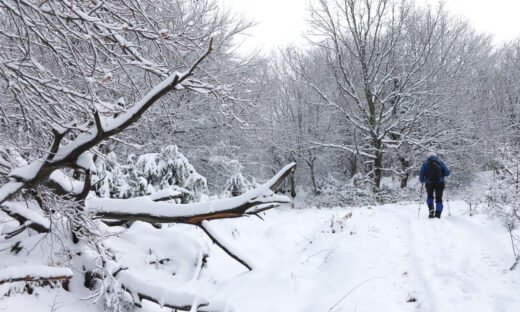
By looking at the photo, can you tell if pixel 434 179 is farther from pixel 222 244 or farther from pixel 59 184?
pixel 59 184

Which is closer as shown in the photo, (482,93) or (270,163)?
(482,93)

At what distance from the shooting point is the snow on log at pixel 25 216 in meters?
3.49

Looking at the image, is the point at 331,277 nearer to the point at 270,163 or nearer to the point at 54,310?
the point at 54,310

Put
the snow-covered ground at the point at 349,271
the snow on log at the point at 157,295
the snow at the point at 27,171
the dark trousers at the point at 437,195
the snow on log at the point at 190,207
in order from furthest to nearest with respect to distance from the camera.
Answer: the dark trousers at the point at 437,195
the snow-covered ground at the point at 349,271
the snow on log at the point at 157,295
the snow on log at the point at 190,207
the snow at the point at 27,171

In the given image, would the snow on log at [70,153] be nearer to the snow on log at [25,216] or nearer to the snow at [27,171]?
the snow at [27,171]

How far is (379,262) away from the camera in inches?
215

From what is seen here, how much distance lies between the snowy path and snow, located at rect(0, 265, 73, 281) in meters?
1.83

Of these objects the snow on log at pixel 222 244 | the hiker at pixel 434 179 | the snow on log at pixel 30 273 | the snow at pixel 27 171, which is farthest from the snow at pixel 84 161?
the hiker at pixel 434 179

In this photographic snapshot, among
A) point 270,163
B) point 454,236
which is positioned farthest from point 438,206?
point 270,163

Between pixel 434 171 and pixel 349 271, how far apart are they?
18.1ft

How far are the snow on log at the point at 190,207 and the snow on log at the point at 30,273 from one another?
562mm

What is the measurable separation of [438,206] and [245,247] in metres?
5.25

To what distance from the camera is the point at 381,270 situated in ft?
16.6

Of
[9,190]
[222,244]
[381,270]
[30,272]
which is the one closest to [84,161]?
[9,190]
